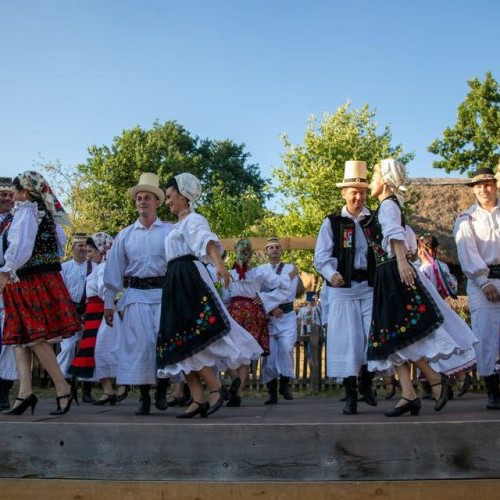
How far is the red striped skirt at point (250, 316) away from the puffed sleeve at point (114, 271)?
2.49 meters

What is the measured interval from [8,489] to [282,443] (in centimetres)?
161

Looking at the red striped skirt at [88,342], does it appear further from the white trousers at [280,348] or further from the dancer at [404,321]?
the dancer at [404,321]

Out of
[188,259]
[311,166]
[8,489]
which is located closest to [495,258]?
[188,259]

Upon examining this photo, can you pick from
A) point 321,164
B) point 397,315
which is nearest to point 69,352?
point 397,315

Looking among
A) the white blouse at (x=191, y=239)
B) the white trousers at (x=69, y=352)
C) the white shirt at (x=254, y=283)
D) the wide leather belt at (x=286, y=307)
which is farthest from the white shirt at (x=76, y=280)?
the white blouse at (x=191, y=239)

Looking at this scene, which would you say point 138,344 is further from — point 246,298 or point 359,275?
point 246,298

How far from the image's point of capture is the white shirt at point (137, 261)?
20.7 ft

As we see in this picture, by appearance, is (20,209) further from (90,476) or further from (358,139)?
(358,139)

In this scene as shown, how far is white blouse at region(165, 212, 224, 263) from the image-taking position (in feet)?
18.2

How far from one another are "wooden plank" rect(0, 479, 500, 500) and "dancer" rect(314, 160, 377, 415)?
5.12 feet

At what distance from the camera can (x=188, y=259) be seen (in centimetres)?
571

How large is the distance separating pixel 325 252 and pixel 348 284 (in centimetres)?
31

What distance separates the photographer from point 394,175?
216 inches

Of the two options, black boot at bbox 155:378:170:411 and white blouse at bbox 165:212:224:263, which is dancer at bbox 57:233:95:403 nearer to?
black boot at bbox 155:378:170:411
